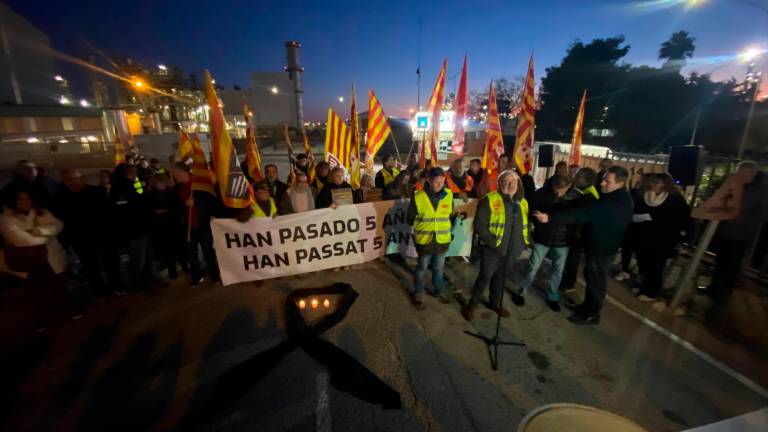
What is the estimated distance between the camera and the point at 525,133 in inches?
246

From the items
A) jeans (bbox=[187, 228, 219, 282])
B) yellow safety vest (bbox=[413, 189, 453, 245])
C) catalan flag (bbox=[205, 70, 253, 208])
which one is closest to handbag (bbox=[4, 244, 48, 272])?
jeans (bbox=[187, 228, 219, 282])

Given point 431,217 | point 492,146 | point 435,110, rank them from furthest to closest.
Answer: point 435,110, point 492,146, point 431,217

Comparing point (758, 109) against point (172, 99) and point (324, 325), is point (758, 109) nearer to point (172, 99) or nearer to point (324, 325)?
point (324, 325)

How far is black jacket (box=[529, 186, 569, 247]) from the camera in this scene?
463 centimetres

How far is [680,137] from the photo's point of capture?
86.8ft

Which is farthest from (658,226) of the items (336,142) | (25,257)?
(25,257)

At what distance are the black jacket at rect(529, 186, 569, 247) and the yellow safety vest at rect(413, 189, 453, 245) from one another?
1362mm

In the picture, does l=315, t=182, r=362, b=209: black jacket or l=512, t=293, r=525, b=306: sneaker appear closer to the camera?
l=512, t=293, r=525, b=306: sneaker

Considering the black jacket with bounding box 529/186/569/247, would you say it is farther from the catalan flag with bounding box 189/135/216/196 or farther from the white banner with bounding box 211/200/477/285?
the catalan flag with bounding box 189/135/216/196

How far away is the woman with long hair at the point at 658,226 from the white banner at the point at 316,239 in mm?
2646

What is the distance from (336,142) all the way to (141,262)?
400 centimetres

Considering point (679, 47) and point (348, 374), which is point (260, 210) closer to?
point (348, 374)

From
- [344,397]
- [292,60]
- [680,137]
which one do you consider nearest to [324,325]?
[344,397]

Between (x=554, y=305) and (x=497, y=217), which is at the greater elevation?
(x=497, y=217)
